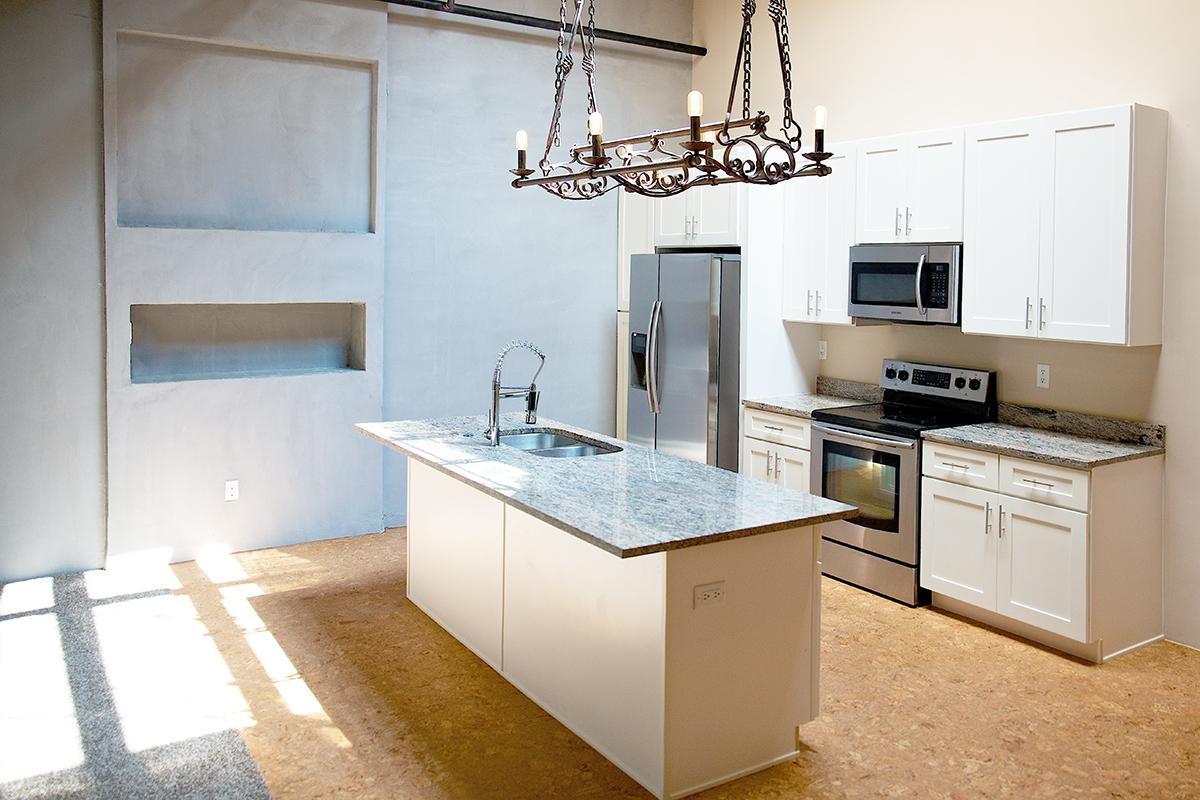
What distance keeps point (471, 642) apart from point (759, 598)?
150 centimetres

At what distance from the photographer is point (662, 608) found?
291 cm

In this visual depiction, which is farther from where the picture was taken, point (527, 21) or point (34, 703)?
point (527, 21)

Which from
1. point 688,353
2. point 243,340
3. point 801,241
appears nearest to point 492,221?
point 688,353

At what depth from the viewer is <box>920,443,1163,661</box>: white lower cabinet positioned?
3992 millimetres

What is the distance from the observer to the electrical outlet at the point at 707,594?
296 cm

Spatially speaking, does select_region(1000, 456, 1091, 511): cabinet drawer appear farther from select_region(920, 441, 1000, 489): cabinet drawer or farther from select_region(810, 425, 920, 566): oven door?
select_region(810, 425, 920, 566): oven door

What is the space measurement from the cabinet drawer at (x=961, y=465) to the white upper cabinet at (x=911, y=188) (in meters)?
0.99

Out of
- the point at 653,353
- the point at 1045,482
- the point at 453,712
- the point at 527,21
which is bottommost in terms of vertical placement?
the point at 453,712

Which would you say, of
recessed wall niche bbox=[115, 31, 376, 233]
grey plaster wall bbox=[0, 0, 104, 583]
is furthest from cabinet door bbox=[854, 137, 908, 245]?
grey plaster wall bbox=[0, 0, 104, 583]

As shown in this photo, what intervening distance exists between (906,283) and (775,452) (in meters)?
1.17

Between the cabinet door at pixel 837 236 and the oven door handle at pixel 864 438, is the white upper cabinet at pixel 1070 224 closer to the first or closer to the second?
the oven door handle at pixel 864 438

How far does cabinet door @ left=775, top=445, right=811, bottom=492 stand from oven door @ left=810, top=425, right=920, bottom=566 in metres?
0.08

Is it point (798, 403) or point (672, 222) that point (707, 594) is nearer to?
point (798, 403)

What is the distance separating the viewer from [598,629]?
3238 mm
